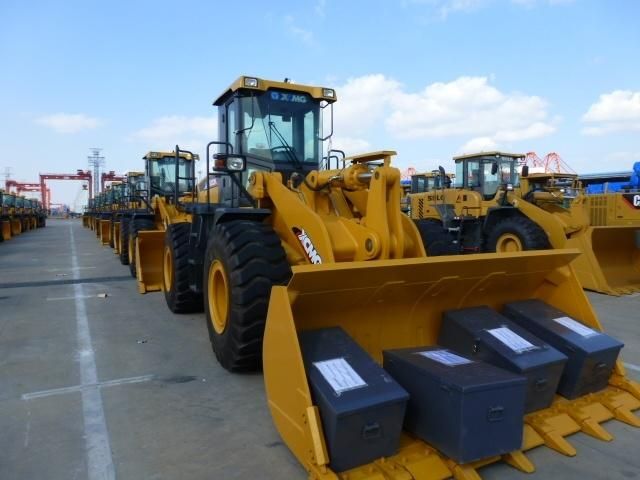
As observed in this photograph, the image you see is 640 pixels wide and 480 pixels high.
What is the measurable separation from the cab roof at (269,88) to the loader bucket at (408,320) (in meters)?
3.05

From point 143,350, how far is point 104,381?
3.14 ft

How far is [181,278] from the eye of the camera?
22.7ft

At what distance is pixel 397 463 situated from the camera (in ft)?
9.35

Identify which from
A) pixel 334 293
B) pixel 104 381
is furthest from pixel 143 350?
pixel 334 293

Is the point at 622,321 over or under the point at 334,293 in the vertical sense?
under

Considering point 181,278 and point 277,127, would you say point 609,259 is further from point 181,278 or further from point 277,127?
point 181,278

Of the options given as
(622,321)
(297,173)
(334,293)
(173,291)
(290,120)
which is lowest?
(622,321)

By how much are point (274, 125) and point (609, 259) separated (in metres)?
7.45

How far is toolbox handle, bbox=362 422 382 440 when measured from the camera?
2759 millimetres

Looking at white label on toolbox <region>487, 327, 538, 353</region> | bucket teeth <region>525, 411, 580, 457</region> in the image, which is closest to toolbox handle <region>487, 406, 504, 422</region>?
bucket teeth <region>525, 411, 580, 457</region>

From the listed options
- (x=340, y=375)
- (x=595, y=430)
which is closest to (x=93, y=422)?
(x=340, y=375)

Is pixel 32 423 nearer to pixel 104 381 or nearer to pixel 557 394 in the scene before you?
pixel 104 381

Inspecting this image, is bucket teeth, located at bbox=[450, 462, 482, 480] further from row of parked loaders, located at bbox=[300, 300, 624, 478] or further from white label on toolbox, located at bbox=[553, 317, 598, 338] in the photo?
white label on toolbox, located at bbox=[553, 317, 598, 338]

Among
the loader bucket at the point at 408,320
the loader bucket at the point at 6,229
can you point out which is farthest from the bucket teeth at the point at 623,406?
the loader bucket at the point at 6,229
